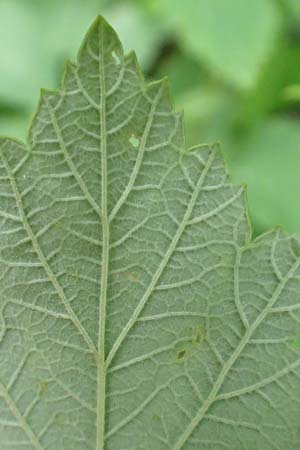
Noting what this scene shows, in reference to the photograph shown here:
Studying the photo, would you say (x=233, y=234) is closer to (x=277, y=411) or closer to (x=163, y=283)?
(x=163, y=283)

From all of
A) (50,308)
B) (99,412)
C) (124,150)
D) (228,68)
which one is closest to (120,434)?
(99,412)

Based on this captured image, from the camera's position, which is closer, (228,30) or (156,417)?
(156,417)

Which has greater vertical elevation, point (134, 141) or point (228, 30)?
point (228, 30)

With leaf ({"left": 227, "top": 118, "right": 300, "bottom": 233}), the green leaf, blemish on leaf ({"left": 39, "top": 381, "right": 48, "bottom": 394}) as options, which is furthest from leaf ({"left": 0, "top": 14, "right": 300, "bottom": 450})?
the green leaf

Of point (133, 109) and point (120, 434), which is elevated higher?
point (133, 109)

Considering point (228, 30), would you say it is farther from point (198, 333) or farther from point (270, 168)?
point (198, 333)

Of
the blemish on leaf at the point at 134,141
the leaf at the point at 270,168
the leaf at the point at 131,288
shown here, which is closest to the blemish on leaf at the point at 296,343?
the leaf at the point at 131,288

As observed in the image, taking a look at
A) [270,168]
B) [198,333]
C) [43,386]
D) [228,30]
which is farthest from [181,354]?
[228,30]
